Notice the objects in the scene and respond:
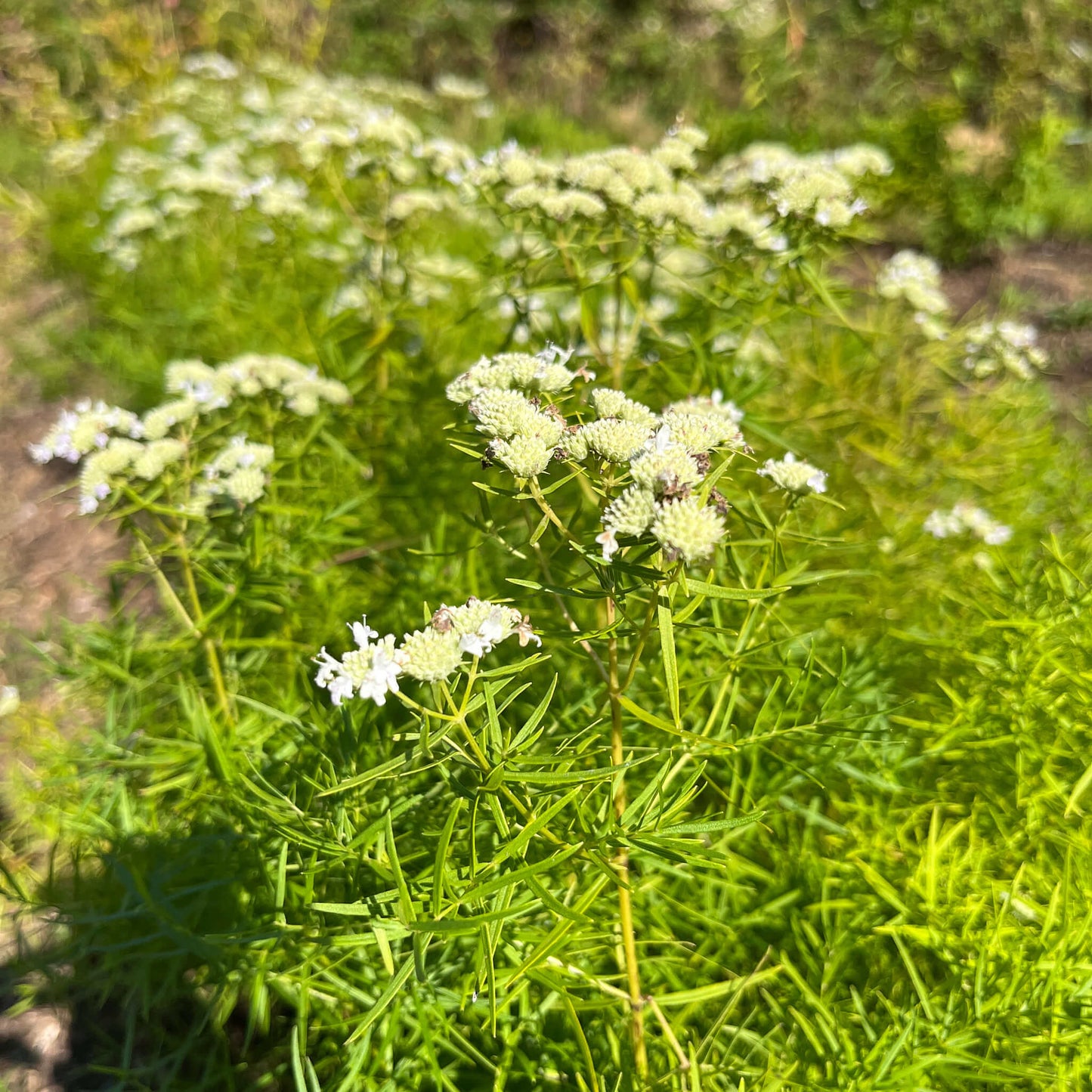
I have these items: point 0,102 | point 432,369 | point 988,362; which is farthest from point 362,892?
point 0,102

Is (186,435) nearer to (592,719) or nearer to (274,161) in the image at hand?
(592,719)

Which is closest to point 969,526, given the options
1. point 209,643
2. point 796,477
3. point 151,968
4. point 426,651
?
point 796,477

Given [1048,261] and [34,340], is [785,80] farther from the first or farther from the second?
[34,340]

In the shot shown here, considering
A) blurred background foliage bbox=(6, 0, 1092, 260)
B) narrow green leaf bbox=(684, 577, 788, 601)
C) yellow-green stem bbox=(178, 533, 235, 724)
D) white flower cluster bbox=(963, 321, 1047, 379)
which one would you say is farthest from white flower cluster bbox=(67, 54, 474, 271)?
white flower cluster bbox=(963, 321, 1047, 379)

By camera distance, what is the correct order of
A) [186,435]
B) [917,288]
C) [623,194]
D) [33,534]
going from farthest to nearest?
[33,534]
[917,288]
[186,435]
[623,194]

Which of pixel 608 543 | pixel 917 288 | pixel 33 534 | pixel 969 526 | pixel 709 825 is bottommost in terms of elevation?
pixel 33 534

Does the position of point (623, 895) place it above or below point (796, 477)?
below

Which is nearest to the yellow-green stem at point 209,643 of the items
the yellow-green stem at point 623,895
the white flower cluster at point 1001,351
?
the yellow-green stem at point 623,895
